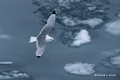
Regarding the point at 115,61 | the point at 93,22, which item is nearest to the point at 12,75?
the point at 115,61

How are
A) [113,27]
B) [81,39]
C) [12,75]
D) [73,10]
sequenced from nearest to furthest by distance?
[12,75] < [81,39] < [113,27] < [73,10]

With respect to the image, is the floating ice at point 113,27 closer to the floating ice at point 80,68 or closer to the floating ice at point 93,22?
→ the floating ice at point 93,22

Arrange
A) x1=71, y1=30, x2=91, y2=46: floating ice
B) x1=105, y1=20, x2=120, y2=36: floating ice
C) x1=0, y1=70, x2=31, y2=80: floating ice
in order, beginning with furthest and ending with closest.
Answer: x1=105, y1=20, x2=120, y2=36: floating ice → x1=71, y1=30, x2=91, y2=46: floating ice → x1=0, y1=70, x2=31, y2=80: floating ice

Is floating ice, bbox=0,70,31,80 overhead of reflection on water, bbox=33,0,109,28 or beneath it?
beneath

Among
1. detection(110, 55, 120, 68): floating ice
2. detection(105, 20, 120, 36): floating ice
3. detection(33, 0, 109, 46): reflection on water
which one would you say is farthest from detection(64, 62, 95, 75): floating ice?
detection(105, 20, 120, 36): floating ice

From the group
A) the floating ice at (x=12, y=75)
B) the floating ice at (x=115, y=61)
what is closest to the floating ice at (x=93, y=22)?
the floating ice at (x=115, y=61)

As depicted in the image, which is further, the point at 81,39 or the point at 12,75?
the point at 81,39

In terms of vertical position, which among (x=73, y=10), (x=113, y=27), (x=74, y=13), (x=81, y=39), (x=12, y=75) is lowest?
(x=12, y=75)

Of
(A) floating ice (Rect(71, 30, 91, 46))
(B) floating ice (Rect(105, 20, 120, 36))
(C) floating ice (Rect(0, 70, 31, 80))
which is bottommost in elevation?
(C) floating ice (Rect(0, 70, 31, 80))

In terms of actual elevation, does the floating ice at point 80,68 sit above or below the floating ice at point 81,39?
below

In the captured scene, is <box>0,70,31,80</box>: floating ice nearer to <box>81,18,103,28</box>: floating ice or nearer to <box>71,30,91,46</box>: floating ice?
<box>71,30,91,46</box>: floating ice

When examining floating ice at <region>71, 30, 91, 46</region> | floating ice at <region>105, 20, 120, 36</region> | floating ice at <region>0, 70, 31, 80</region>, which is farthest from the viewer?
floating ice at <region>105, 20, 120, 36</region>

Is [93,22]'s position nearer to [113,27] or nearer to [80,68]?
[113,27]

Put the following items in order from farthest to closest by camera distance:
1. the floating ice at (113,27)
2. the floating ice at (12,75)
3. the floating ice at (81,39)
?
the floating ice at (113,27)
the floating ice at (81,39)
the floating ice at (12,75)
